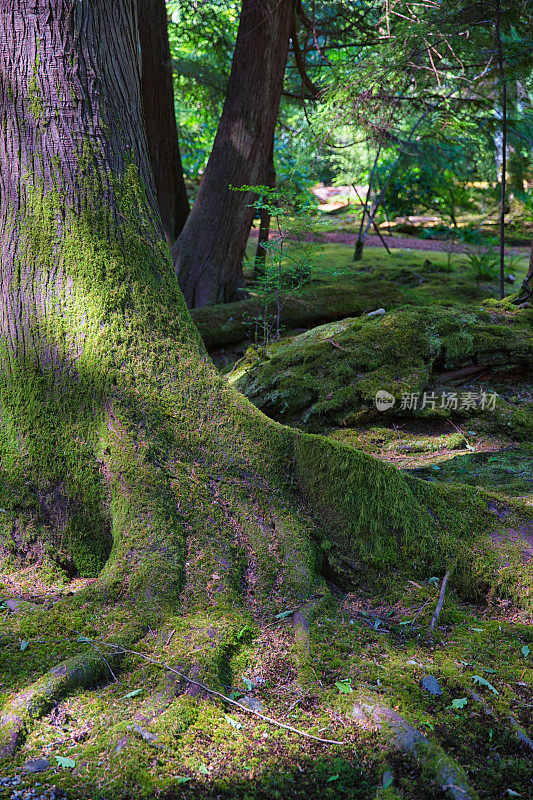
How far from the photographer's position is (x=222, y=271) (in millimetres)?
8555

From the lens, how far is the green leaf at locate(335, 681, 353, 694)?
2.23 metres

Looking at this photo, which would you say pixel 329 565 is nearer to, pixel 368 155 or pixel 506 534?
pixel 506 534

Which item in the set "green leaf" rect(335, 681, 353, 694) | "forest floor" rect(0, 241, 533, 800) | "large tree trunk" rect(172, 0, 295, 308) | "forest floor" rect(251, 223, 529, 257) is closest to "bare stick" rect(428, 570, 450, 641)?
"forest floor" rect(0, 241, 533, 800)

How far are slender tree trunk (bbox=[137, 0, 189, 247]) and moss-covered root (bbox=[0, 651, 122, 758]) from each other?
21.8 feet

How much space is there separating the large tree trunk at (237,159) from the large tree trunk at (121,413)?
532 cm

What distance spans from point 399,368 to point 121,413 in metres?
3.04

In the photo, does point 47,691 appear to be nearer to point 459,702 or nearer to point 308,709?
point 308,709

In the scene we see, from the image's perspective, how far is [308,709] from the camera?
219 cm

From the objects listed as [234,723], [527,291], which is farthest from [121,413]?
[527,291]

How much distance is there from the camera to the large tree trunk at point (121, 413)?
2699 mm

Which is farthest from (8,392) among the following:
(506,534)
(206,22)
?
(206,22)

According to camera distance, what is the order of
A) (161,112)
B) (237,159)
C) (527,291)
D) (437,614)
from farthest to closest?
(161,112), (237,159), (527,291), (437,614)

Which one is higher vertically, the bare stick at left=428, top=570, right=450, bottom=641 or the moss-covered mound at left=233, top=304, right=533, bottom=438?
the moss-covered mound at left=233, top=304, right=533, bottom=438

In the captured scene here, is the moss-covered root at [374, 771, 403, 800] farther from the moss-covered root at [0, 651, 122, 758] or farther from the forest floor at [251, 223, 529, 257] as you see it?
the forest floor at [251, 223, 529, 257]
